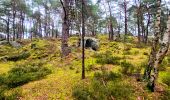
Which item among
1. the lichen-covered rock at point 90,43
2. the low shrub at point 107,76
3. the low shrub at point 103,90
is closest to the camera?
the low shrub at point 103,90

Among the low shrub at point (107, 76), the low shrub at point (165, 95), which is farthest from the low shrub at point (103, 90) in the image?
the low shrub at point (165, 95)

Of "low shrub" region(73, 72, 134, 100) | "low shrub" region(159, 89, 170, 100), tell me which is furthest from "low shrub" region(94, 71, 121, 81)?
"low shrub" region(159, 89, 170, 100)

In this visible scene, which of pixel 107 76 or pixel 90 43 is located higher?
pixel 90 43

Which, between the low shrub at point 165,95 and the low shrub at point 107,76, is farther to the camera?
the low shrub at point 107,76

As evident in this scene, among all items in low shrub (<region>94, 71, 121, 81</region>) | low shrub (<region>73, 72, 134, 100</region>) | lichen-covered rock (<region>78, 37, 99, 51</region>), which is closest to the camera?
low shrub (<region>73, 72, 134, 100</region>)

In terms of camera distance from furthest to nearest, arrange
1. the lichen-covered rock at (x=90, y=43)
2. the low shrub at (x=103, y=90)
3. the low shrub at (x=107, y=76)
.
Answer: the lichen-covered rock at (x=90, y=43) < the low shrub at (x=107, y=76) < the low shrub at (x=103, y=90)

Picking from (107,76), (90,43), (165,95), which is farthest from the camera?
(90,43)

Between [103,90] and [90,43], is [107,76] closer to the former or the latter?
[103,90]

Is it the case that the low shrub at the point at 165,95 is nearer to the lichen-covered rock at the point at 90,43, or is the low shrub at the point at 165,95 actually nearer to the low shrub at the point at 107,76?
the low shrub at the point at 107,76

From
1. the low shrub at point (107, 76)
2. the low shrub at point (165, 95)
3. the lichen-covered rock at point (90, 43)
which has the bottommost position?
the low shrub at point (165, 95)

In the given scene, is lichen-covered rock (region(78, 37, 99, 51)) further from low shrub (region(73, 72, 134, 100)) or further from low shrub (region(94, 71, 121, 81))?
low shrub (region(73, 72, 134, 100))

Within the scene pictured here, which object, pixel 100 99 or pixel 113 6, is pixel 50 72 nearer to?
pixel 100 99

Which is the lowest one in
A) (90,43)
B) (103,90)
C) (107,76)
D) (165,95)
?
(165,95)

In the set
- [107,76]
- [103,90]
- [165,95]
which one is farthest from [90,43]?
[165,95]
